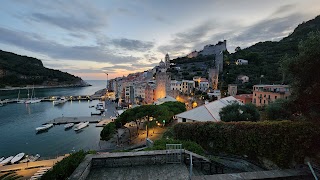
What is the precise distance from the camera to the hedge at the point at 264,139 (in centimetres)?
639

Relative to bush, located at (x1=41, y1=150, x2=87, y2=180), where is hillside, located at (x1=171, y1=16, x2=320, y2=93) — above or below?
above

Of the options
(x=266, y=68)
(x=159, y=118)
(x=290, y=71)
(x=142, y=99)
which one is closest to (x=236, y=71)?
(x=266, y=68)

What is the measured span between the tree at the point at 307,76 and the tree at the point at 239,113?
914cm

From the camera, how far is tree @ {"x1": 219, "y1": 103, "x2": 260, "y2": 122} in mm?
16891

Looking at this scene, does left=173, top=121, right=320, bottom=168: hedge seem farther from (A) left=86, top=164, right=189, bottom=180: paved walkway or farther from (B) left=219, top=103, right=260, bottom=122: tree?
(B) left=219, top=103, right=260, bottom=122: tree

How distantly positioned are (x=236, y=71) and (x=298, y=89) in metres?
64.1

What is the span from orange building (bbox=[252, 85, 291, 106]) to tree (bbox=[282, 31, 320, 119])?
29.6 m

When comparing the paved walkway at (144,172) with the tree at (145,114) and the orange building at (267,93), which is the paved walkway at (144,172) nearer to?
the tree at (145,114)

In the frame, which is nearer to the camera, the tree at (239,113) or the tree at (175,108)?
the tree at (239,113)

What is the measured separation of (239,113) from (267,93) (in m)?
22.4

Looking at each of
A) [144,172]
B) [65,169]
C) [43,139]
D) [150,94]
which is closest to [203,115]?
[144,172]

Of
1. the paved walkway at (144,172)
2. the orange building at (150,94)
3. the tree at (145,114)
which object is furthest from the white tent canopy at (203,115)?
the orange building at (150,94)

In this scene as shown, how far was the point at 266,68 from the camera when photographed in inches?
2453

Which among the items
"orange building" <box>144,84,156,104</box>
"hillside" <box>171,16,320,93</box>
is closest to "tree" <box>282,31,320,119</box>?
"hillside" <box>171,16,320,93</box>
